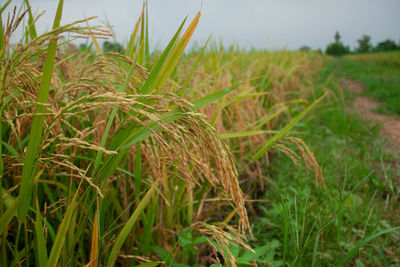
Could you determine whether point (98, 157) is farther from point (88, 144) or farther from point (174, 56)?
point (174, 56)

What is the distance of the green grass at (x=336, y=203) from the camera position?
1.23 meters

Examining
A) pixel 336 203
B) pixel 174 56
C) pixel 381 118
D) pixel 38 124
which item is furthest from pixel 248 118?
pixel 381 118

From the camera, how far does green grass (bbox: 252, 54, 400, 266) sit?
1.23 m

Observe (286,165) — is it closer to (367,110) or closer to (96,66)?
(96,66)

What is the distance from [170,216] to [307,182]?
1.45m

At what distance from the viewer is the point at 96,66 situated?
1.04 metres

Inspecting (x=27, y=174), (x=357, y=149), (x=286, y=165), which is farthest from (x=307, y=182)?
(x=27, y=174)

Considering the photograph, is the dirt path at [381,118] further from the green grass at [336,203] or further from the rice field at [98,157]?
the rice field at [98,157]

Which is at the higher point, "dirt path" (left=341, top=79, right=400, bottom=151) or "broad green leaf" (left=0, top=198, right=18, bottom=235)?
"broad green leaf" (left=0, top=198, right=18, bottom=235)

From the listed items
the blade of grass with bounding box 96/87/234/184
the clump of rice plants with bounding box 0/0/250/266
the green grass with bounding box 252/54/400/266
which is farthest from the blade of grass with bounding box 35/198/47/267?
the green grass with bounding box 252/54/400/266

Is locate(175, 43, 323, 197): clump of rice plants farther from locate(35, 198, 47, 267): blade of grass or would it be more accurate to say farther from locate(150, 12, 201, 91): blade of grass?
locate(35, 198, 47, 267): blade of grass

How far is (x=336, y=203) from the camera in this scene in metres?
2.01

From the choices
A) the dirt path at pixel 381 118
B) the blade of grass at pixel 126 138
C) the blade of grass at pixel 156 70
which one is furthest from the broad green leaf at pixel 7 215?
the dirt path at pixel 381 118

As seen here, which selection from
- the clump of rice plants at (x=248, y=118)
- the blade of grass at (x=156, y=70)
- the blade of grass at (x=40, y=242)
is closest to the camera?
the blade of grass at (x=40, y=242)
